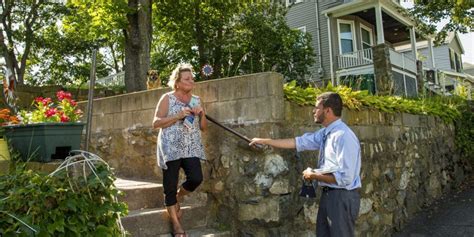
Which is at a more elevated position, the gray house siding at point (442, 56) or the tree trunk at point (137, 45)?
the gray house siding at point (442, 56)

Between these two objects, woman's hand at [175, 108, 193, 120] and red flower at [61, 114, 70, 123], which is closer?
woman's hand at [175, 108, 193, 120]

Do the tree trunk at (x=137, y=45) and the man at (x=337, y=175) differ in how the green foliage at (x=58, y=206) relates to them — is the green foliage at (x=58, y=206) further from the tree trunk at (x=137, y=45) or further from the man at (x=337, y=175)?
the tree trunk at (x=137, y=45)

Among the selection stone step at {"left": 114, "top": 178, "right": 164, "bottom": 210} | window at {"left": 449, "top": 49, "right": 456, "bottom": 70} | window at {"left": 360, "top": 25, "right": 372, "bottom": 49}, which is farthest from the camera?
window at {"left": 449, "top": 49, "right": 456, "bottom": 70}

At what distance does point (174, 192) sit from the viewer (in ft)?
12.7

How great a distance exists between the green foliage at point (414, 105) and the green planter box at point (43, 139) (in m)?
2.13

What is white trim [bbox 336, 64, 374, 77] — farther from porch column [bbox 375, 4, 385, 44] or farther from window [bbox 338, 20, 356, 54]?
window [bbox 338, 20, 356, 54]

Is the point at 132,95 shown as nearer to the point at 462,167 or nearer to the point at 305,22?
the point at 462,167

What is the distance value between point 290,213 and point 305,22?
50.1 ft

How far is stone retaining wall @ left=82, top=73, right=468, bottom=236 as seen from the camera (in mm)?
4227

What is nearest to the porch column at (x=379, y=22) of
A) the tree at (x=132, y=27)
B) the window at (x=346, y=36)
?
the window at (x=346, y=36)

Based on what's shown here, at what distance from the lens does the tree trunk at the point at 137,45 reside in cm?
1000

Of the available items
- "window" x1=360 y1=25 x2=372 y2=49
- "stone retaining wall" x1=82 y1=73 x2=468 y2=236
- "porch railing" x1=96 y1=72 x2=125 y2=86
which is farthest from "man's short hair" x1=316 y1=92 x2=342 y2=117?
"window" x1=360 y1=25 x2=372 y2=49

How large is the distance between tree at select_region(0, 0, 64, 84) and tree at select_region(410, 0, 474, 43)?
13084 millimetres

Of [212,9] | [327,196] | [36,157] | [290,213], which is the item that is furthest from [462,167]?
[212,9]
